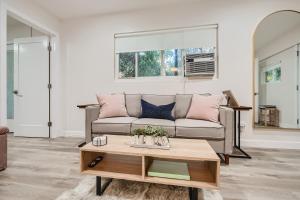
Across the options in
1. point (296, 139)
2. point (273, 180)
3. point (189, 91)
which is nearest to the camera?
point (273, 180)

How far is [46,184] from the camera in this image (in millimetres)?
1650

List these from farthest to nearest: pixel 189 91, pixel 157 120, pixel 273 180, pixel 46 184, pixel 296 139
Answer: pixel 189 91
pixel 296 139
pixel 157 120
pixel 273 180
pixel 46 184

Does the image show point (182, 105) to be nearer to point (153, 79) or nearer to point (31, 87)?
point (153, 79)

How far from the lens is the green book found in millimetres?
1323

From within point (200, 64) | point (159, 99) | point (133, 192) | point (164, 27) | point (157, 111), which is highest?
point (164, 27)

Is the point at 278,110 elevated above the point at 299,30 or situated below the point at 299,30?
below

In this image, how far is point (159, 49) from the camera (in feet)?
11.0

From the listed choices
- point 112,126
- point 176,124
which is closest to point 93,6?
point 112,126

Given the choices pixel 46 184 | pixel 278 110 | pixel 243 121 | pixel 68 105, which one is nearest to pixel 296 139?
pixel 278 110

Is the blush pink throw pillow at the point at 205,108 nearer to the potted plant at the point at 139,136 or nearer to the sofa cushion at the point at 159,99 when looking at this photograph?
the sofa cushion at the point at 159,99

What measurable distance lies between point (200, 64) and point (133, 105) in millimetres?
1388

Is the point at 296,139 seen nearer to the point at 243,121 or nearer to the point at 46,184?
the point at 243,121

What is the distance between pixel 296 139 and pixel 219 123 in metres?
1.64

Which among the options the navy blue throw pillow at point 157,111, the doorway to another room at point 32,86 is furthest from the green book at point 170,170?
the doorway to another room at point 32,86
